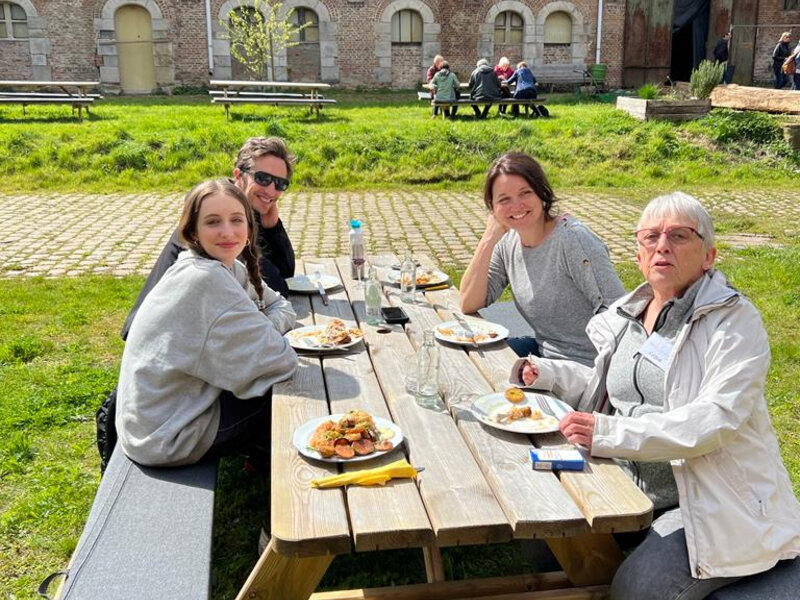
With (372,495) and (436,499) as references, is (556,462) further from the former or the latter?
(372,495)

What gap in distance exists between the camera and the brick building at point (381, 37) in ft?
80.5

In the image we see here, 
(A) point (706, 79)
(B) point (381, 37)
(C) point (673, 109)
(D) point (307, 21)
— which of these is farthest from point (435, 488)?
(D) point (307, 21)

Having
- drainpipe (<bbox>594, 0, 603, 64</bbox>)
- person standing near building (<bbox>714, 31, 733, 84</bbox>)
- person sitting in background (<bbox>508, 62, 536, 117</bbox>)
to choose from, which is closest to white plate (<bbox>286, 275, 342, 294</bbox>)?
person sitting in background (<bbox>508, 62, 536, 117</bbox>)

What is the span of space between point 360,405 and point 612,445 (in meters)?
0.94

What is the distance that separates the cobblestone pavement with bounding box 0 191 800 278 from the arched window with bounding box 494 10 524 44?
50.8 feet

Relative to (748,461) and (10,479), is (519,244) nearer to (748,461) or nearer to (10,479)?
(748,461)

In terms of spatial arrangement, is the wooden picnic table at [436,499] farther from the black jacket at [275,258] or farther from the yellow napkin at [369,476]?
the black jacket at [275,258]

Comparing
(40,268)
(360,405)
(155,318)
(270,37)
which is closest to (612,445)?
(360,405)

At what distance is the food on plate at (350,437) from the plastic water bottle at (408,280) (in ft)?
5.94

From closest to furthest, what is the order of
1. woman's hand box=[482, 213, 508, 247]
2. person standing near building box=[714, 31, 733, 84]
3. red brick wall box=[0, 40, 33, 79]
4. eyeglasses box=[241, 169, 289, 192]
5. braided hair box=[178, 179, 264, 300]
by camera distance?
braided hair box=[178, 179, 264, 300], woman's hand box=[482, 213, 508, 247], eyeglasses box=[241, 169, 289, 192], red brick wall box=[0, 40, 33, 79], person standing near building box=[714, 31, 733, 84]

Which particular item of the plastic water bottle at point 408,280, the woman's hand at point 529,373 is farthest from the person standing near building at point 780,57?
the woman's hand at point 529,373

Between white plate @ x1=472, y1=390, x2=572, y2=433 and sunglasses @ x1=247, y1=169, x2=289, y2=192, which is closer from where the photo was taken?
white plate @ x1=472, y1=390, x2=572, y2=433

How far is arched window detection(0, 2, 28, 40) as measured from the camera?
79.1ft

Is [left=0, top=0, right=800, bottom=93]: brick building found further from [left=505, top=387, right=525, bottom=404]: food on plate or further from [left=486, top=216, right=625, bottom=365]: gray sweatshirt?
[left=505, top=387, right=525, bottom=404]: food on plate
